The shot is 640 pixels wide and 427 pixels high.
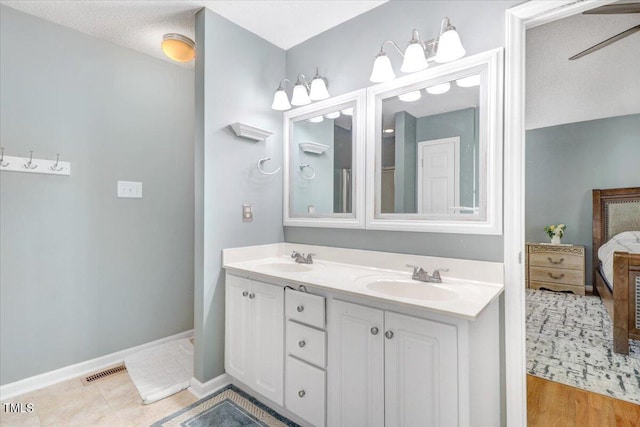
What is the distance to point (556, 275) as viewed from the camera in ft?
12.8

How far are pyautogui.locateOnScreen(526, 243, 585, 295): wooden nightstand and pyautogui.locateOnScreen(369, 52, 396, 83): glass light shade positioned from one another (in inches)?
148

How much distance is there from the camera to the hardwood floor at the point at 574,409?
1.53 m

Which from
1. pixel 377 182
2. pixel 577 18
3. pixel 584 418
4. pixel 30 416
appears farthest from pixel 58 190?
pixel 577 18

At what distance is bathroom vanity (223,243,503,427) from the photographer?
3.44 feet

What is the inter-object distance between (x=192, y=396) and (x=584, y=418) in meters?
2.21

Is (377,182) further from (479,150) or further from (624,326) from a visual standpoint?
(624,326)

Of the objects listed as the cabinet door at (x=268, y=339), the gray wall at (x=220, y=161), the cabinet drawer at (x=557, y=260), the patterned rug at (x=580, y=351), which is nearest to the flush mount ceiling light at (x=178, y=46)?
the gray wall at (x=220, y=161)

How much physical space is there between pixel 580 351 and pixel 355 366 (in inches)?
85.6

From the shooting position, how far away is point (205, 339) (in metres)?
1.82

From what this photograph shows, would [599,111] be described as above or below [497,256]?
above

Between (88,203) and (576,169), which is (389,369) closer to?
(88,203)

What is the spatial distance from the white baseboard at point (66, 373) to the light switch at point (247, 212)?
4.42 feet

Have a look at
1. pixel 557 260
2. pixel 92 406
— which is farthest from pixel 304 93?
pixel 557 260

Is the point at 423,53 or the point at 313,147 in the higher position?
the point at 423,53
